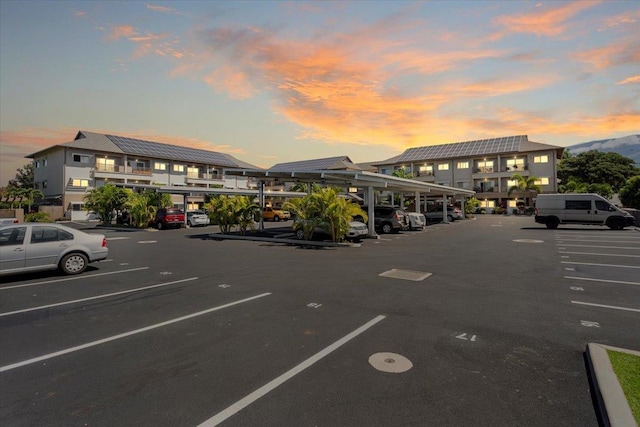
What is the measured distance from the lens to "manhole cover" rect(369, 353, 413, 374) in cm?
407

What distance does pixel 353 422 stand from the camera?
3.08 meters

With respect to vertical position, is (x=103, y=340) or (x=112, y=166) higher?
(x=112, y=166)

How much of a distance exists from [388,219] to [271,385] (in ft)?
65.7

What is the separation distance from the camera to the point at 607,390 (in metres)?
3.39

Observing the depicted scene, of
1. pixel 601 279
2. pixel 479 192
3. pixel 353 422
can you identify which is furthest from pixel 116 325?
pixel 479 192

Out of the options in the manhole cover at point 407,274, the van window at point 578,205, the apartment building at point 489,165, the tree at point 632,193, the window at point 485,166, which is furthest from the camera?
the window at point 485,166

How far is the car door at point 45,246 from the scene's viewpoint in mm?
9094

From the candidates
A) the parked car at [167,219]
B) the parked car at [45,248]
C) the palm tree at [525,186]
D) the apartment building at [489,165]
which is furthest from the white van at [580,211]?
the apartment building at [489,165]

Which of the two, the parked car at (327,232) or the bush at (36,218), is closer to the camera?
the parked car at (327,232)

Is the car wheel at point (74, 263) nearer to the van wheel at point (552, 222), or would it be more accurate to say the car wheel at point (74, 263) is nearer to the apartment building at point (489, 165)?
the van wheel at point (552, 222)

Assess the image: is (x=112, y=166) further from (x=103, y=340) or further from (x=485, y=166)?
(x=485, y=166)

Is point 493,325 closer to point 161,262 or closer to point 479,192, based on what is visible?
point 161,262

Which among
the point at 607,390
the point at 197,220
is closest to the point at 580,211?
the point at 607,390

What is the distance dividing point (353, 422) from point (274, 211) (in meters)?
39.0
